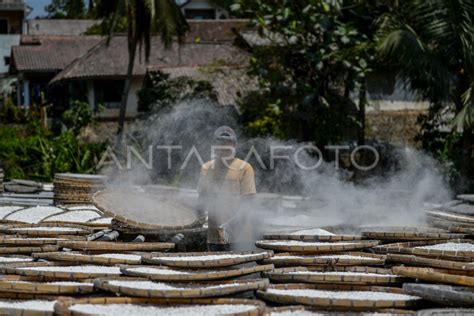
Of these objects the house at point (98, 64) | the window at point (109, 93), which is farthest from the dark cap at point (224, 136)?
the window at point (109, 93)

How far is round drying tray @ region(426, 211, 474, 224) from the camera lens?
7375 mm

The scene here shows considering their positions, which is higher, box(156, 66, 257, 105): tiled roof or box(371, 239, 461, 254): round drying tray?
box(156, 66, 257, 105): tiled roof

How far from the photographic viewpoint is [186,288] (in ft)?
15.7

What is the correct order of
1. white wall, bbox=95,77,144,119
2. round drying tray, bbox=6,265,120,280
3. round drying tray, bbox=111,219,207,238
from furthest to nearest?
white wall, bbox=95,77,144,119 < round drying tray, bbox=111,219,207,238 < round drying tray, bbox=6,265,120,280

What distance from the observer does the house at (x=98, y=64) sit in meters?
27.6

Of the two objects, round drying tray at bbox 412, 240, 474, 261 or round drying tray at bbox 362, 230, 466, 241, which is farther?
round drying tray at bbox 362, 230, 466, 241

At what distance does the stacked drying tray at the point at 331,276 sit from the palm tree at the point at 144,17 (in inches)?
605

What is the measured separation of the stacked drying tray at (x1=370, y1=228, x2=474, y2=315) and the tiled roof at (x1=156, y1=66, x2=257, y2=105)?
49.0ft

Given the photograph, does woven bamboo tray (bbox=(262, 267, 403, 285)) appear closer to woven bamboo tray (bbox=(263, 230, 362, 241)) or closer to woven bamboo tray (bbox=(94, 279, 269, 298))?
woven bamboo tray (bbox=(94, 279, 269, 298))

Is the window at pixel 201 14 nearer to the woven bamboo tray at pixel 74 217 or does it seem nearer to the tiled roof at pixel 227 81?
the tiled roof at pixel 227 81

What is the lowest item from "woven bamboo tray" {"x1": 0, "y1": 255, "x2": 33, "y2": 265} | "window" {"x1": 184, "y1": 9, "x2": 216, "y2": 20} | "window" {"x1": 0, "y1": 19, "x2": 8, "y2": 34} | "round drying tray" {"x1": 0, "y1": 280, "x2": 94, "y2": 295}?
"woven bamboo tray" {"x1": 0, "y1": 255, "x2": 33, "y2": 265}

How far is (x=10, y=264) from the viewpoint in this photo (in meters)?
5.54

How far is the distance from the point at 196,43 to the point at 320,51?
11485mm

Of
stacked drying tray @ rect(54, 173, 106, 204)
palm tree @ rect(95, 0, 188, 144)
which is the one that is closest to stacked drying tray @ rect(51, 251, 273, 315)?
stacked drying tray @ rect(54, 173, 106, 204)
